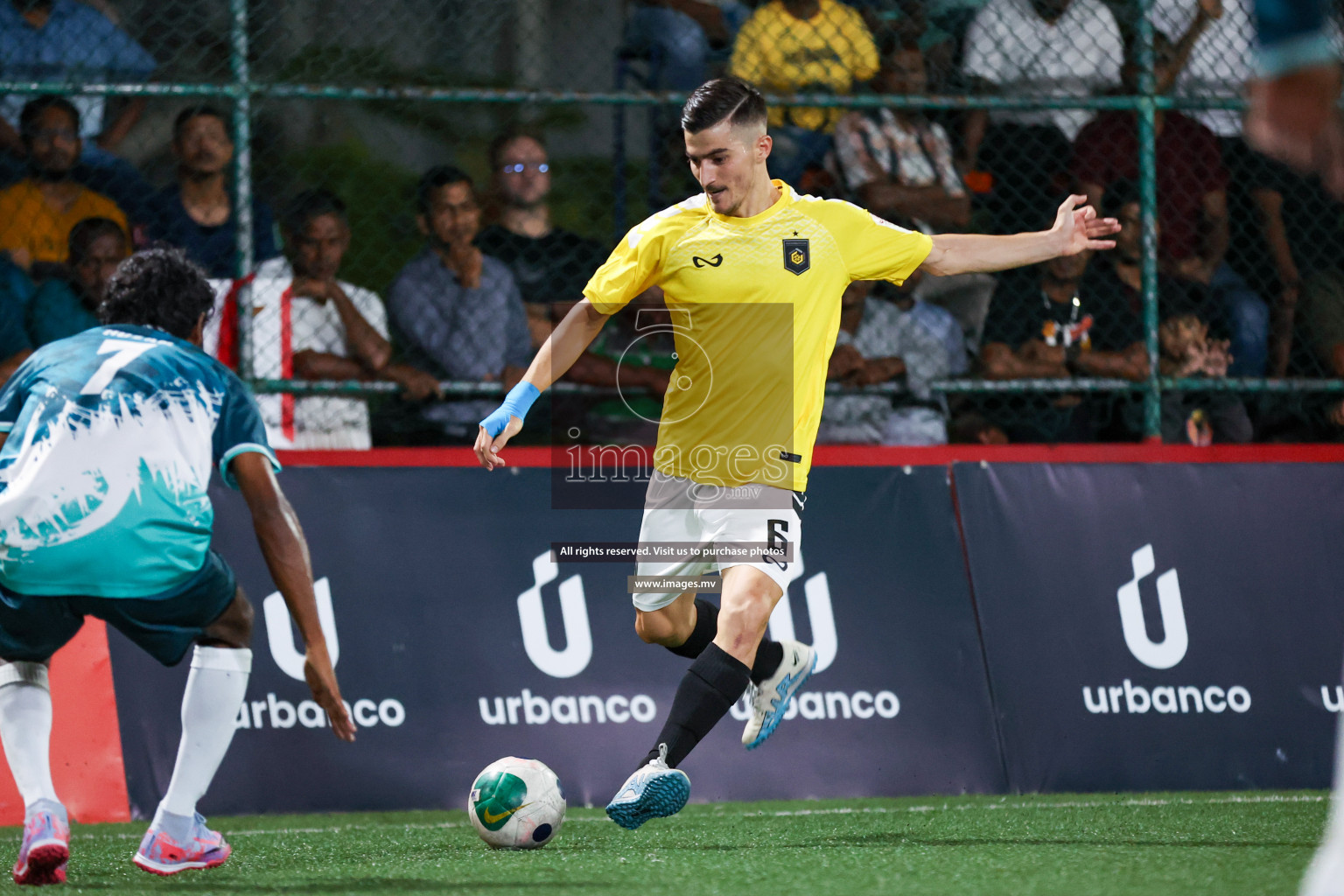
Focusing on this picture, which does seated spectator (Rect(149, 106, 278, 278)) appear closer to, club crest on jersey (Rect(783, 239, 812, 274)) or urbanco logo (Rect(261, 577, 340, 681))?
urbanco logo (Rect(261, 577, 340, 681))

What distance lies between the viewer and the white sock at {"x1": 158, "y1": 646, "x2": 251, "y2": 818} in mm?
4328

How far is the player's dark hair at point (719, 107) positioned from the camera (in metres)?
4.98

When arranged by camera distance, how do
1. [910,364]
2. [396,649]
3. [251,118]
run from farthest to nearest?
[910,364] → [251,118] → [396,649]

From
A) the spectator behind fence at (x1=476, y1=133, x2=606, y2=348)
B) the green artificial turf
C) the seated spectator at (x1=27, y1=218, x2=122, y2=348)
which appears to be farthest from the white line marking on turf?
the spectator behind fence at (x1=476, y1=133, x2=606, y2=348)

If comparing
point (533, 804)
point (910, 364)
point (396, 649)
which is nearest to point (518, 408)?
point (533, 804)

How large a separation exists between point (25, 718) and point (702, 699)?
1.95 meters

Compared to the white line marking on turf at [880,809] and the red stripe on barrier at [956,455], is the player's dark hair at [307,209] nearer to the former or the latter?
the red stripe on barrier at [956,455]

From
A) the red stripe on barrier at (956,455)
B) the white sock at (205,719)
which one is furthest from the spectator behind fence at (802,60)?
the white sock at (205,719)

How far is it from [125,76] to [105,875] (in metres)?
4.46

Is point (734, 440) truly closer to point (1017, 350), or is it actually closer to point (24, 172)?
point (1017, 350)

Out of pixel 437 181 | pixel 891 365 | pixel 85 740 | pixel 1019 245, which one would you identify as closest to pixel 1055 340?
pixel 891 365

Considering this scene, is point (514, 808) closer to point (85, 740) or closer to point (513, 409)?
point (513, 409)

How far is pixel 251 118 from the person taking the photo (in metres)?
6.78

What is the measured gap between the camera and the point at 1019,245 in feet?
17.2
